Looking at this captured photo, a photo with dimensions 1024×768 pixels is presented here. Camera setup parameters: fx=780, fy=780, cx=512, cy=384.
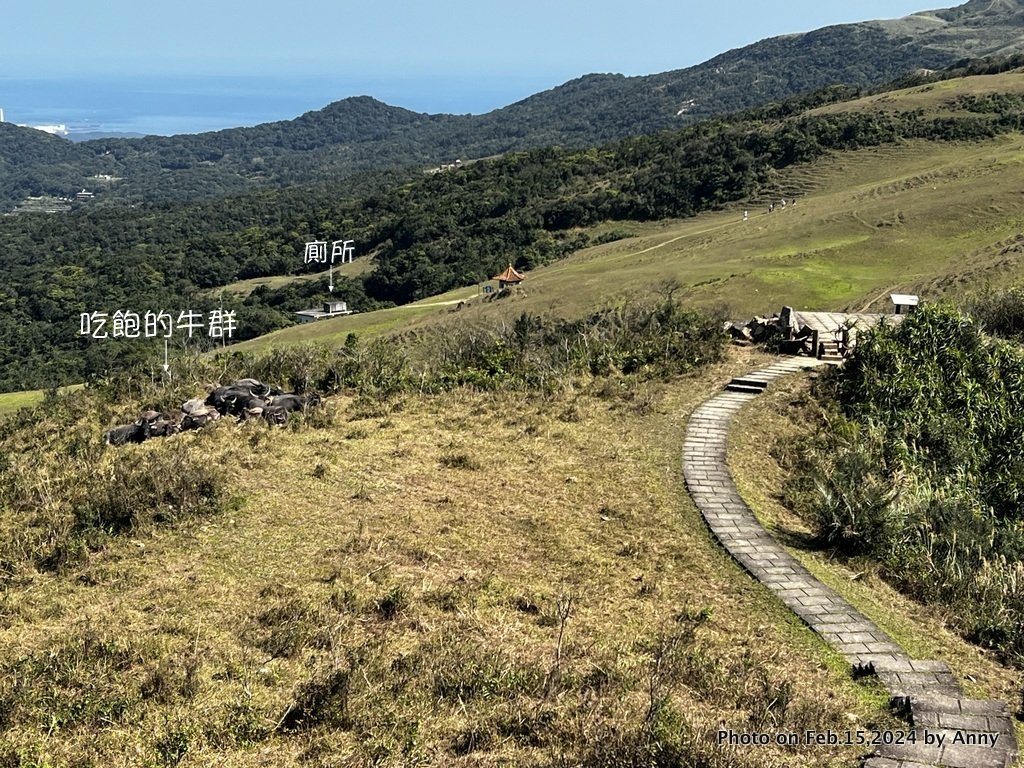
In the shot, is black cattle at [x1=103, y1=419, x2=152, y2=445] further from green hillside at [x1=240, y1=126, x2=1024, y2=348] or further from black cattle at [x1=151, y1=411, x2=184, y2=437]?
green hillside at [x1=240, y1=126, x2=1024, y2=348]

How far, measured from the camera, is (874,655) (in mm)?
5250

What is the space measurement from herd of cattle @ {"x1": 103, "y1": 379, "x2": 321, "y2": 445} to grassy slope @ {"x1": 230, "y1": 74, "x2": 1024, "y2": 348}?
1823 cm

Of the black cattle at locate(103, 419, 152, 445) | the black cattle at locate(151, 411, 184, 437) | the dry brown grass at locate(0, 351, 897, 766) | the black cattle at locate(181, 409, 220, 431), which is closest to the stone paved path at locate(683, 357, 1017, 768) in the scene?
the dry brown grass at locate(0, 351, 897, 766)

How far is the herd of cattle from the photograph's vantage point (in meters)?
9.82

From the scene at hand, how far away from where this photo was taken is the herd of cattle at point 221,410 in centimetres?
982

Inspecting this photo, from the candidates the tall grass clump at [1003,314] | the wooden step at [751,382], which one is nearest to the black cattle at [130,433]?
the wooden step at [751,382]

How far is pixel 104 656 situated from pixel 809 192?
188 ft

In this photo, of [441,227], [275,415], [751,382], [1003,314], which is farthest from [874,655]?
[441,227]

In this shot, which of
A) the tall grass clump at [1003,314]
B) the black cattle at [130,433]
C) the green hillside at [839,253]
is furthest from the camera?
the green hillside at [839,253]

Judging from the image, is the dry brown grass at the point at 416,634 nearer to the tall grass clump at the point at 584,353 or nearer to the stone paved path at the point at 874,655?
the stone paved path at the point at 874,655

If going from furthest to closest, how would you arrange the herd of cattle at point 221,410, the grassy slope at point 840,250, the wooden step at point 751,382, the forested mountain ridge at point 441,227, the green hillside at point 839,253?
1. the forested mountain ridge at point 441,227
2. the grassy slope at point 840,250
3. the green hillside at point 839,253
4. the wooden step at point 751,382
5. the herd of cattle at point 221,410

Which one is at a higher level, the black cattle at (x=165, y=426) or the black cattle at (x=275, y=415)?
the black cattle at (x=275, y=415)

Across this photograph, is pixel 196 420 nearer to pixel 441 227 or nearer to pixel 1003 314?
pixel 1003 314

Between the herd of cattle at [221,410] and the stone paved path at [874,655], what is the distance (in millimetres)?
5345
